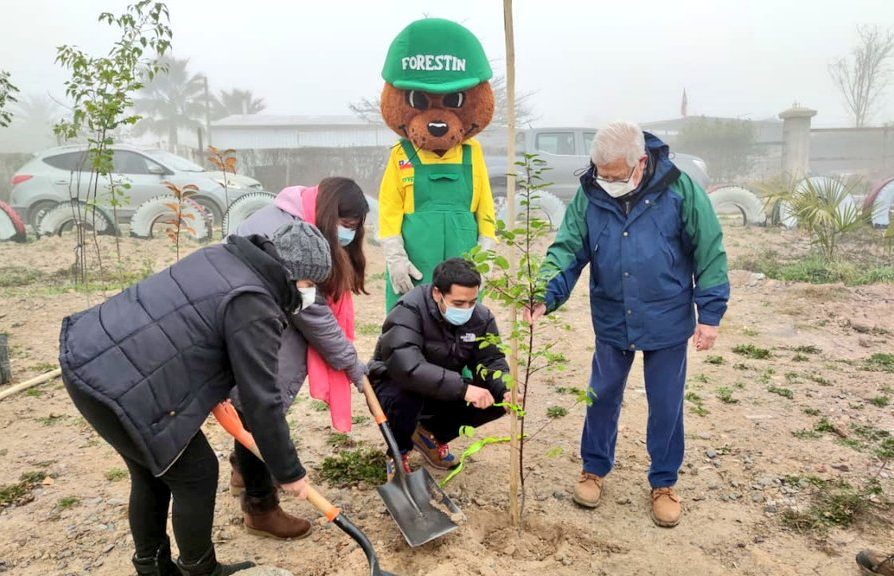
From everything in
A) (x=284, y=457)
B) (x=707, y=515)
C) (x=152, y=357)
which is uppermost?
(x=152, y=357)

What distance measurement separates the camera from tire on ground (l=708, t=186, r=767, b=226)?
10531 mm

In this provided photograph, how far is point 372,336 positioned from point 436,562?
3206 mm

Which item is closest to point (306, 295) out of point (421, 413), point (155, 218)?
point (421, 413)

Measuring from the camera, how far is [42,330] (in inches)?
211

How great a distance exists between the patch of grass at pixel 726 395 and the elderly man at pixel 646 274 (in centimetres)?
134

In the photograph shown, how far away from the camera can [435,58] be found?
10.9 feet

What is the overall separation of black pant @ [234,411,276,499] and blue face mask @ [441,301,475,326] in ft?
3.14

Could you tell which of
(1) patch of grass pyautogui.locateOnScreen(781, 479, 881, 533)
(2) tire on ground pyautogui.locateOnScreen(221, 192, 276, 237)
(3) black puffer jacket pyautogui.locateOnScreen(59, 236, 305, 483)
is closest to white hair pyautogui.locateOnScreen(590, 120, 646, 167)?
(3) black puffer jacket pyautogui.locateOnScreen(59, 236, 305, 483)

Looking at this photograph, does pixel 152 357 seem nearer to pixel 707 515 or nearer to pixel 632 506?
pixel 632 506

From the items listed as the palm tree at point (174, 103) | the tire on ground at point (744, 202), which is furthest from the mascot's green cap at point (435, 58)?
the palm tree at point (174, 103)

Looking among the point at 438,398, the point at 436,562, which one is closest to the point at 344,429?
the point at 438,398

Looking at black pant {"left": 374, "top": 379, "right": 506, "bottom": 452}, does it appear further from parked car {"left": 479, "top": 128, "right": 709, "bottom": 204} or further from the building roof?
the building roof

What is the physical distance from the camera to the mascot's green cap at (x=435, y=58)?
3322 millimetres

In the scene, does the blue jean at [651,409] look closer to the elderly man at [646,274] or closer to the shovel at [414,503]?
the elderly man at [646,274]
